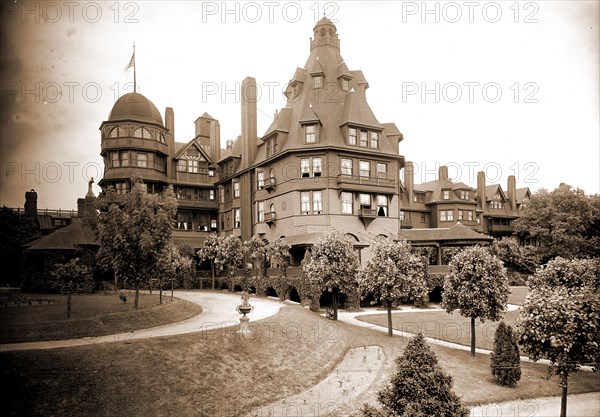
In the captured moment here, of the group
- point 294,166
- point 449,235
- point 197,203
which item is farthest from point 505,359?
point 197,203

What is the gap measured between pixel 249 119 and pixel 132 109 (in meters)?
13.8

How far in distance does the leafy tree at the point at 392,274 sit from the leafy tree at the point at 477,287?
2.35 m

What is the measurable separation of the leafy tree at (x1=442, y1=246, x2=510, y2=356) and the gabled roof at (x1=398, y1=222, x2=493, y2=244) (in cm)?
1762

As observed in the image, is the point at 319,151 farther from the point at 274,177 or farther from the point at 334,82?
the point at 334,82

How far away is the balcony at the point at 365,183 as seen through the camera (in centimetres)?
3950

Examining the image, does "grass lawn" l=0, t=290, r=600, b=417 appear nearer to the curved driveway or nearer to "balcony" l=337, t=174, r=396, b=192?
the curved driveway

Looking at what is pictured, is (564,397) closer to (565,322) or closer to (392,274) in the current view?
(565,322)

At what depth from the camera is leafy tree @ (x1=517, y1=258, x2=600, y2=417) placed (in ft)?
50.5

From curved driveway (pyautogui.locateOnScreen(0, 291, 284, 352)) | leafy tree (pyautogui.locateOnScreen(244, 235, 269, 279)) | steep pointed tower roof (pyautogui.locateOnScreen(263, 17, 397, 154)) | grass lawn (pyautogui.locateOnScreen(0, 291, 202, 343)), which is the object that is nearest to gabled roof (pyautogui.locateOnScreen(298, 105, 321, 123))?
steep pointed tower roof (pyautogui.locateOnScreen(263, 17, 397, 154))

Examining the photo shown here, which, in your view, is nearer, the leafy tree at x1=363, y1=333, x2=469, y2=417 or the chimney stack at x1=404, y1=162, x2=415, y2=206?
the leafy tree at x1=363, y1=333, x2=469, y2=417

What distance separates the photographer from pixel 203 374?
1547cm

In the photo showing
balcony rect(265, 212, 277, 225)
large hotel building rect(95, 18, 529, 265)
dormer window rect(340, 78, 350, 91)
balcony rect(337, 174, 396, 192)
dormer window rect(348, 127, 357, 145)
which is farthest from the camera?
dormer window rect(340, 78, 350, 91)

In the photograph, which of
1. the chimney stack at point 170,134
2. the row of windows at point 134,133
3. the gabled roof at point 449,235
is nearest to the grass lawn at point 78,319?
the gabled roof at point 449,235

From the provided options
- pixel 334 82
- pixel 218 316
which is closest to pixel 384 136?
pixel 334 82
